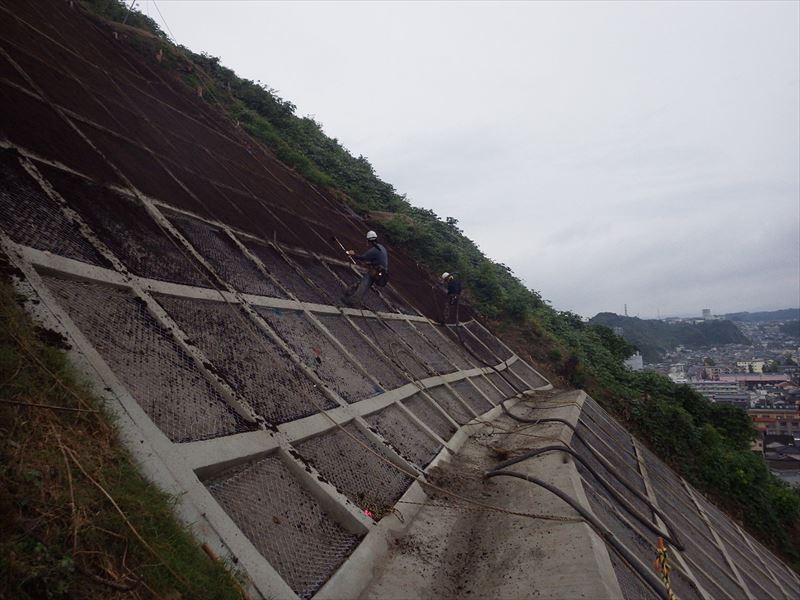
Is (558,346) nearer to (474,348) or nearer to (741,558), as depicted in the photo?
(474,348)

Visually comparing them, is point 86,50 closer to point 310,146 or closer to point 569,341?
point 310,146

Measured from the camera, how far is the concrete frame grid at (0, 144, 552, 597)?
2.76 meters

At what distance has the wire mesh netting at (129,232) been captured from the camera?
4.34 meters

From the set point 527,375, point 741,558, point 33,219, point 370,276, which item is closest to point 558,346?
point 527,375

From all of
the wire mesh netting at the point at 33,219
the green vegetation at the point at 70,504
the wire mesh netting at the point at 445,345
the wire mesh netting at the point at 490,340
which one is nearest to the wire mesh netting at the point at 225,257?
the wire mesh netting at the point at 33,219

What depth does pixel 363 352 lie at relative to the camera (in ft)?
23.2

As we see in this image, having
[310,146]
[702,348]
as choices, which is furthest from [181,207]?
[702,348]

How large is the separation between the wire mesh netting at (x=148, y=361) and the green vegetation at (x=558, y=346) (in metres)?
11.5

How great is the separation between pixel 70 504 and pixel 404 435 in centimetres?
399

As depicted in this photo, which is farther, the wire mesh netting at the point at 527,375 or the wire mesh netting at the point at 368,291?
the wire mesh netting at the point at 527,375

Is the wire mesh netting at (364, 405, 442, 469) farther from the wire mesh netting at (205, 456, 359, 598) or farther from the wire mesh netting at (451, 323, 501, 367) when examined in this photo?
the wire mesh netting at (451, 323, 501, 367)

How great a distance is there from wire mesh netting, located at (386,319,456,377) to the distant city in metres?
12.6

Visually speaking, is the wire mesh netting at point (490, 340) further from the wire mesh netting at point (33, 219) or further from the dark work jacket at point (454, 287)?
the wire mesh netting at point (33, 219)

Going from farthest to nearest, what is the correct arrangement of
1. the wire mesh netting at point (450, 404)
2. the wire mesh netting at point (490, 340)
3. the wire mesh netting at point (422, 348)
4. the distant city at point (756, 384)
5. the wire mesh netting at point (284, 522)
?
the distant city at point (756, 384)
the wire mesh netting at point (490, 340)
the wire mesh netting at point (422, 348)
the wire mesh netting at point (450, 404)
the wire mesh netting at point (284, 522)
